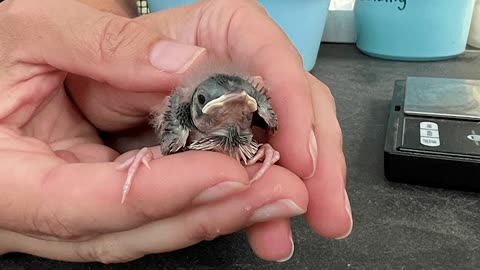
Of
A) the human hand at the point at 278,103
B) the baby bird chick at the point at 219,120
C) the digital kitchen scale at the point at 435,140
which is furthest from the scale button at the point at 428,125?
the baby bird chick at the point at 219,120

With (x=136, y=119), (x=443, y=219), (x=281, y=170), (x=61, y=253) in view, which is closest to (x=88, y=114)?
(x=136, y=119)

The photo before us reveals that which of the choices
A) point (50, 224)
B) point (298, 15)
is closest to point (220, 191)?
point (50, 224)

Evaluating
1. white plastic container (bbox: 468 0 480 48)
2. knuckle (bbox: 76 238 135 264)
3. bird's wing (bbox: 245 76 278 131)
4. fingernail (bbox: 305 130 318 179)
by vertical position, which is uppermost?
bird's wing (bbox: 245 76 278 131)

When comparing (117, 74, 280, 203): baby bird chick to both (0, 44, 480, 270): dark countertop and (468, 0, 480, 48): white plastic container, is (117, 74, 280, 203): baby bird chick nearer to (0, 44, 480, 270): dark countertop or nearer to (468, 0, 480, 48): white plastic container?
(0, 44, 480, 270): dark countertop

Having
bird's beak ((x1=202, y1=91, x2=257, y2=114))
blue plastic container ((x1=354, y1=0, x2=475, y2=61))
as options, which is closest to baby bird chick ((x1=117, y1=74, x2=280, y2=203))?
bird's beak ((x1=202, y1=91, x2=257, y2=114))

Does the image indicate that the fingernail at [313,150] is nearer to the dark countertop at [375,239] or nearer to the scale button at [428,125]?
the dark countertop at [375,239]

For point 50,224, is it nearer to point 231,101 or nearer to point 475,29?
point 231,101
